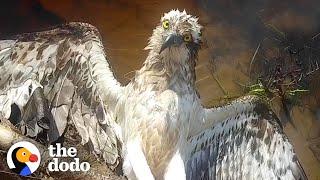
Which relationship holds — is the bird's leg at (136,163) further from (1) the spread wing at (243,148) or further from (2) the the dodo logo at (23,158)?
(2) the the dodo logo at (23,158)

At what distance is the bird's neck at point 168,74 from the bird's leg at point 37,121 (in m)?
0.54

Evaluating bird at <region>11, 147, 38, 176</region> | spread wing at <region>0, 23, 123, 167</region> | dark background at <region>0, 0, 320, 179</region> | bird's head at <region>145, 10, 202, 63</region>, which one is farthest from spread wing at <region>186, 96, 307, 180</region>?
bird at <region>11, 147, 38, 176</region>

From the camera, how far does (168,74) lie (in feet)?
14.8

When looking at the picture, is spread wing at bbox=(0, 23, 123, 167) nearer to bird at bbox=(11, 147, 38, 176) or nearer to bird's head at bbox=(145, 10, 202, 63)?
bird at bbox=(11, 147, 38, 176)

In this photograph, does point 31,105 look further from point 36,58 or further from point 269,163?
point 269,163

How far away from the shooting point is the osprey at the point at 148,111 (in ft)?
14.5

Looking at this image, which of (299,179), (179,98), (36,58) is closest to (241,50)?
(179,98)

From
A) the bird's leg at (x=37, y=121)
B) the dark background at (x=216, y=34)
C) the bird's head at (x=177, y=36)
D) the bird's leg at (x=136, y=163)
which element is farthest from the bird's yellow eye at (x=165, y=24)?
the bird's leg at (x=37, y=121)

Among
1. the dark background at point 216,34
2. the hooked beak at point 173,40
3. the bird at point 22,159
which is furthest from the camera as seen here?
the dark background at point 216,34

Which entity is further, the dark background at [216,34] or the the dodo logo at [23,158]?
the dark background at [216,34]

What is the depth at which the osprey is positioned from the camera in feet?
14.5

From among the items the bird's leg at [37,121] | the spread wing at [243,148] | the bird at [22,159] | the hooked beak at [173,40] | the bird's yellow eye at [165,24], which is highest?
the bird's yellow eye at [165,24]

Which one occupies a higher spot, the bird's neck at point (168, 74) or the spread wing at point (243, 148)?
the bird's neck at point (168, 74)

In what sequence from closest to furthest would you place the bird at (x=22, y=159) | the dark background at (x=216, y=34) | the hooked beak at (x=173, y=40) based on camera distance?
the hooked beak at (x=173, y=40), the bird at (x=22, y=159), the dark background at (x=216, y=34)
